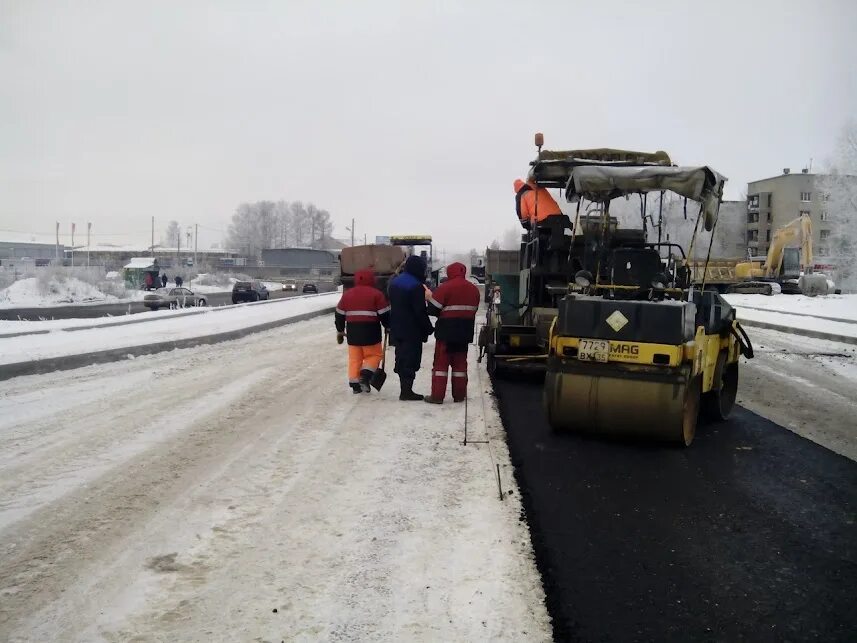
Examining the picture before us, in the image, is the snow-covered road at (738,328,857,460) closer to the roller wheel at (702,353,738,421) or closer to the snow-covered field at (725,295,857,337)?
the roller wheel at (702,353,738,421)

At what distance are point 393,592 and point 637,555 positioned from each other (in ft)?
4.98

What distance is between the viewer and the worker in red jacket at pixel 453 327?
7613 mm

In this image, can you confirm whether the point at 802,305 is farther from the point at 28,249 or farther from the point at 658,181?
the point at 28,249

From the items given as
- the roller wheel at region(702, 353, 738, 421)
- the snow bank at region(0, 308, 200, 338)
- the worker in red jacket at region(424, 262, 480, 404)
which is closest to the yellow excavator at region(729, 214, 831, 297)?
the snow bank at region(0, 308, 200, 338)

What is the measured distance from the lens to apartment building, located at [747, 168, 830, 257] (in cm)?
8350

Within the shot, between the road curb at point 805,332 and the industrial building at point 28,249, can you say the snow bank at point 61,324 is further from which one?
the industrial building at point 28,249

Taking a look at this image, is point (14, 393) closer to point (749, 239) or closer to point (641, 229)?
point (641, 229)

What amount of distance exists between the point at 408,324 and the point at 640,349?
308 centimetres

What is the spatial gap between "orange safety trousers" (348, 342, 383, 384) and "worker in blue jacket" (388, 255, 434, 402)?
0.30 meters

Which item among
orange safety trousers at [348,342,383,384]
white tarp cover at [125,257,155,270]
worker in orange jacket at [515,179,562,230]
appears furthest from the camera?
white tarp cover at [125,257,155,270]

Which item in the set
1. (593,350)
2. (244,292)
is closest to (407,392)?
(593,350)

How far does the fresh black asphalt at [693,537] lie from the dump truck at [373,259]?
13319 mm

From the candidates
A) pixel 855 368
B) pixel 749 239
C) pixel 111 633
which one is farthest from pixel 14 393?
pixel 749 239

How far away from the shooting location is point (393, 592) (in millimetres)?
3271
